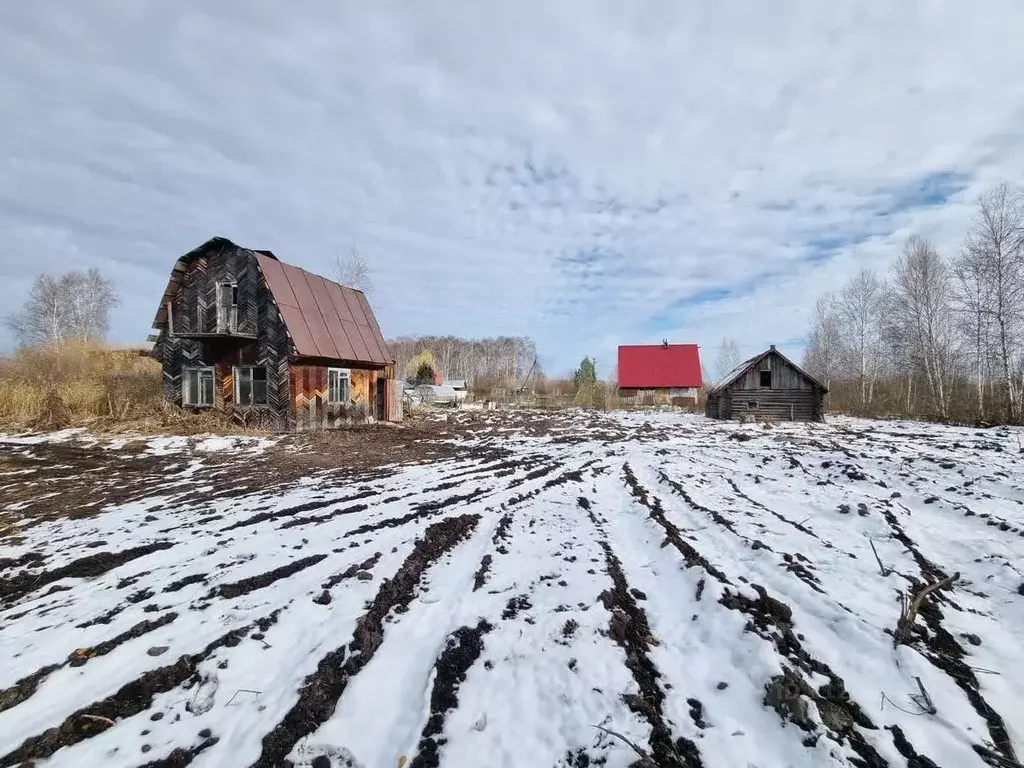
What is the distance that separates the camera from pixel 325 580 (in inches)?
189

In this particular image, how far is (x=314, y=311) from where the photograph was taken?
20.0m

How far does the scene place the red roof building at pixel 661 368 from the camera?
43281 mm

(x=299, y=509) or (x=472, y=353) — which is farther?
(x=472, y=353)

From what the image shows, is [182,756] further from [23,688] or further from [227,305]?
[227,305]

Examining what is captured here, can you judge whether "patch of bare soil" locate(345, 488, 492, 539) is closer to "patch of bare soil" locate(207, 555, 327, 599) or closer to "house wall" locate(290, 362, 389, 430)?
"patch of bare soil" locate(207, 555, 327, 599)

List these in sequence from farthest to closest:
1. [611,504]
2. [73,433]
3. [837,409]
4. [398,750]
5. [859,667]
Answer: [837,409]
[73,433]
[611,504]
[859,667]
[398,750]

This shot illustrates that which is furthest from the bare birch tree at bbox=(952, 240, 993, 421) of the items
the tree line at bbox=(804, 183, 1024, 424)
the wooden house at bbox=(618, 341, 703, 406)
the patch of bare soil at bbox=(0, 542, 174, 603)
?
the patch of bare soil at bbox=(0, 542, 174, 603)

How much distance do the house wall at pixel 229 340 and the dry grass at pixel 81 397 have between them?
1.16 meters

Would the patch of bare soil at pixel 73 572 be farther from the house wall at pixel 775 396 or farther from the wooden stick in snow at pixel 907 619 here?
the house wall at pixel 775 396

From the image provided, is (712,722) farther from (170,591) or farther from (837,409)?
(837,409)

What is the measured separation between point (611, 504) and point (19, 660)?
7.12 metres

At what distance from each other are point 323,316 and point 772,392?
24.9m

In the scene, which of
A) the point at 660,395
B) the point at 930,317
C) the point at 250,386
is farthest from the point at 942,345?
the point at 250,386

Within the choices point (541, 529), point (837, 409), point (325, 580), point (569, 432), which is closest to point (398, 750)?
point (325, 580)
